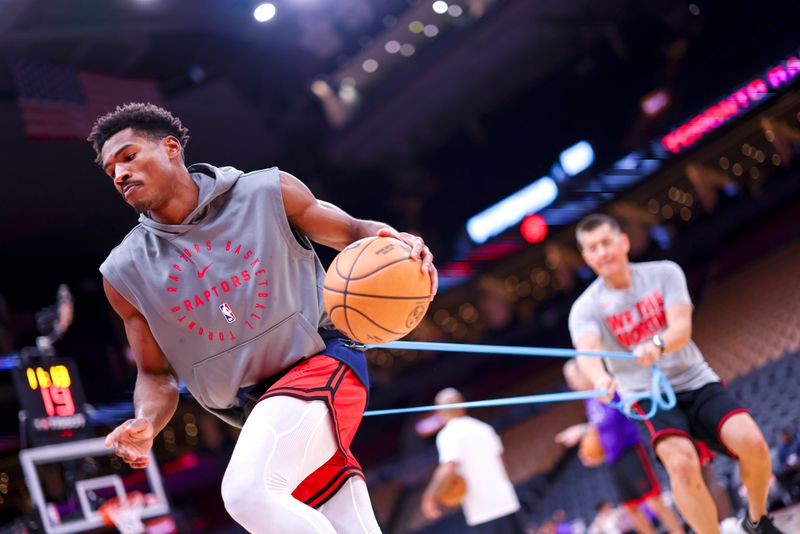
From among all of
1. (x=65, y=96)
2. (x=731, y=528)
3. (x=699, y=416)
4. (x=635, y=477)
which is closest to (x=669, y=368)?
(x=699, y=416)

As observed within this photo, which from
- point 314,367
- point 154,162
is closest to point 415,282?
point 314,367

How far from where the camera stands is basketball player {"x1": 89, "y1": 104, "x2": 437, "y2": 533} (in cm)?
303

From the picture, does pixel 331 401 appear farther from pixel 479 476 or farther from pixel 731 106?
pixel 731 106

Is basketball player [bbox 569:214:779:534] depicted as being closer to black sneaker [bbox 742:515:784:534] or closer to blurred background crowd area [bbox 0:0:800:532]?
black sneaker [bbox 742:515:784:534]

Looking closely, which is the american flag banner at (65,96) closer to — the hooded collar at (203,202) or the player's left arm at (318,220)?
the hooded collar at (203,202)

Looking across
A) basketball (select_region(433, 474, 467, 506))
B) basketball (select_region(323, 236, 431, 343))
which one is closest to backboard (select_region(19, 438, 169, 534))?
basketball (select_region(433, 474, 467, 506))

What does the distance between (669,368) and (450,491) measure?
2980mm

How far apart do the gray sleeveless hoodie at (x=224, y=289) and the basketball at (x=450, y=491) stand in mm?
4710

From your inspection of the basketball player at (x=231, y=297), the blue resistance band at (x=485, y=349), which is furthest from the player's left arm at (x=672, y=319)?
the basketball player at (x=231, y=297)

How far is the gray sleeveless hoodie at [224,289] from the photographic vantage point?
10.0 feet

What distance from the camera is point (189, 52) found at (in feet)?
48.0

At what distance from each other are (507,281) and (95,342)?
981cm

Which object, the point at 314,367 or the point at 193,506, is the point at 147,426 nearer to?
the point at 314,367

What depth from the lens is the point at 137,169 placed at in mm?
3092
